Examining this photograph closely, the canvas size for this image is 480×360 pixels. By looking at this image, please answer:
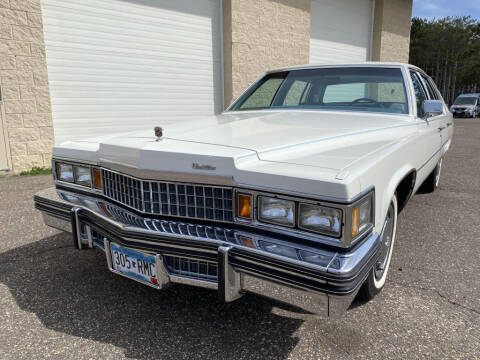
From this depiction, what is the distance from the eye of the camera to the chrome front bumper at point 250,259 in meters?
1.55

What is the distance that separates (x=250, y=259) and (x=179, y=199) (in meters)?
0.52

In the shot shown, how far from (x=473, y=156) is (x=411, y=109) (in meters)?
6.57

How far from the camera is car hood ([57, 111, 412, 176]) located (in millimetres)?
1862

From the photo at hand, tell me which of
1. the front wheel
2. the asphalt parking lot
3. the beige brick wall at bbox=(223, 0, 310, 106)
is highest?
the beige brick wall at bbox=(223, 0, 310, 106)

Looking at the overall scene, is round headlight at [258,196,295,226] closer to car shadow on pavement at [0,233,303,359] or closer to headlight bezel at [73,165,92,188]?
car shadow on pavement at [0,233,303,359]

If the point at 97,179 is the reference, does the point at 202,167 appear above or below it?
above

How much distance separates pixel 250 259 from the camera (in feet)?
5.48

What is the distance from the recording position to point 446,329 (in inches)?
81.7

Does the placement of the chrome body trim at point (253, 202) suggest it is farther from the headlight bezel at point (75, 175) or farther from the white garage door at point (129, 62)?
the white garage door at point (129, 62)

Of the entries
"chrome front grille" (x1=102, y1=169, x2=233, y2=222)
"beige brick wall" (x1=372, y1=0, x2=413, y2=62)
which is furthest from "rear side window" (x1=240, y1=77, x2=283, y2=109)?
"beige brick wall" (x1=372, y1=0, x2=413, y2=62)

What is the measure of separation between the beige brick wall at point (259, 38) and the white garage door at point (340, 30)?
26.2 inches

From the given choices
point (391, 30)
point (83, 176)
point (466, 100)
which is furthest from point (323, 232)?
point (466, 100)

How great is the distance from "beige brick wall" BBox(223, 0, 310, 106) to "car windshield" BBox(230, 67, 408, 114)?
5.31 metres

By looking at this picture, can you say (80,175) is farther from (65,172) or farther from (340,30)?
(340,30)
